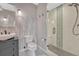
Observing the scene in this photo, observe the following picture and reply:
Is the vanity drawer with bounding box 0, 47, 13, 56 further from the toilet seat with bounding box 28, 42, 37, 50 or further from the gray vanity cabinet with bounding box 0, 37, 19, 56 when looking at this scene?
the toilet seat with bounding box 28, 42, 37, 50

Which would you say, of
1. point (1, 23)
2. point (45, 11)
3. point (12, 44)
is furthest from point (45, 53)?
point (1, 23)

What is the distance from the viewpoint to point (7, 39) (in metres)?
1.49

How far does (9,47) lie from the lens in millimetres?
1506

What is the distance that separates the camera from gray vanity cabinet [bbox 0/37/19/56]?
148 centimetres

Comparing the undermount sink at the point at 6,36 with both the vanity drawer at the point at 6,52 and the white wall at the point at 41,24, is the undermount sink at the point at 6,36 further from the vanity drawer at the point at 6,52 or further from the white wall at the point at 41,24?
the white wall at the point at 41,24

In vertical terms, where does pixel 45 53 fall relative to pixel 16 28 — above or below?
below

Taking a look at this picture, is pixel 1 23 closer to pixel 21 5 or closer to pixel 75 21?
pixel 21 5

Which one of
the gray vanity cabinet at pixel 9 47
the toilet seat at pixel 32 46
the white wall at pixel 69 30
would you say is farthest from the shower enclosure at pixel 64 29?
the gray vanity cabinet at pixel 9 47

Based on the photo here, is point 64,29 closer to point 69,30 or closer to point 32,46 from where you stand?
point 69,30

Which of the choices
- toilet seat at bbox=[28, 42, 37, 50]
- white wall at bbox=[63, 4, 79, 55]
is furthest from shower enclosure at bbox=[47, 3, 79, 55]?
toilet seat at bbox=[28, 42, 37, 50]

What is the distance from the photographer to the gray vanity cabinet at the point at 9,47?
148 centimetres

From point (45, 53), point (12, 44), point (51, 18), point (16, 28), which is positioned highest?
point (51, 18)

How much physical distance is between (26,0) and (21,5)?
0.30ft

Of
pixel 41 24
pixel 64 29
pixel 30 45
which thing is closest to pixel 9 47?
pixel 30 45
